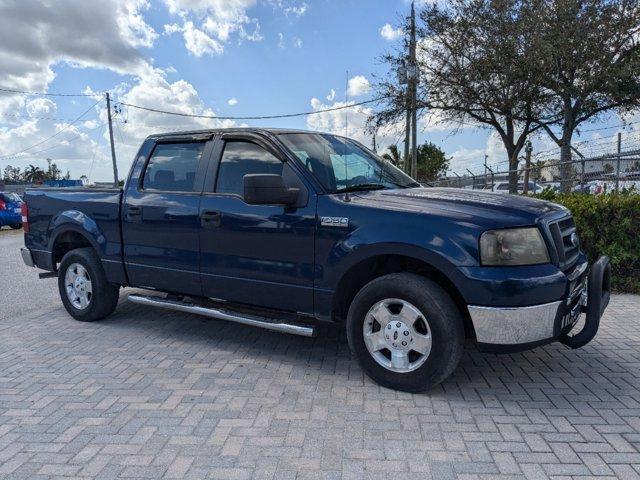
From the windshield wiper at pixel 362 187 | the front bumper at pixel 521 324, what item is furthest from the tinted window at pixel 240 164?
the front bumper at pixel 521 324

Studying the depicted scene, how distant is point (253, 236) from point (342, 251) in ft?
2.68

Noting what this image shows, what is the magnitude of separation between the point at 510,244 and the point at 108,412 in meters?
2.87

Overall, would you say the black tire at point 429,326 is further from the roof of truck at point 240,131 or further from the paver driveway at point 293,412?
the roof of truck at point 240,131

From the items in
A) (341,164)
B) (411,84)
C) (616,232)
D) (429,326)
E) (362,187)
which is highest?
(411,84)

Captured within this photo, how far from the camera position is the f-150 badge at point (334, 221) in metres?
3.87

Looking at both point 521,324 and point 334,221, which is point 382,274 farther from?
point 521,324

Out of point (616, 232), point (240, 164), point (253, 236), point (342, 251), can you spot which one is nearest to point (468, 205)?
point (342, 251)

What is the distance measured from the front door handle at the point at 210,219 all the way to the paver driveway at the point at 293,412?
45.1 inches

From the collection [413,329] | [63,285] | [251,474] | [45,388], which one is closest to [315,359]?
[413,329]

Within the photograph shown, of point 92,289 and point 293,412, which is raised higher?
point 92,289

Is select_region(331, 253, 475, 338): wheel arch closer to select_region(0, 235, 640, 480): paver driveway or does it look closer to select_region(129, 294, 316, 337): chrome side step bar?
select_region(129, 294, 316, 337): chrome side step bar

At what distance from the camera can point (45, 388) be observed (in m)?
3.98

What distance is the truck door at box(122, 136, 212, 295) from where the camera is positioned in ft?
15.5

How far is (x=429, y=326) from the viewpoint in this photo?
3580 mm
